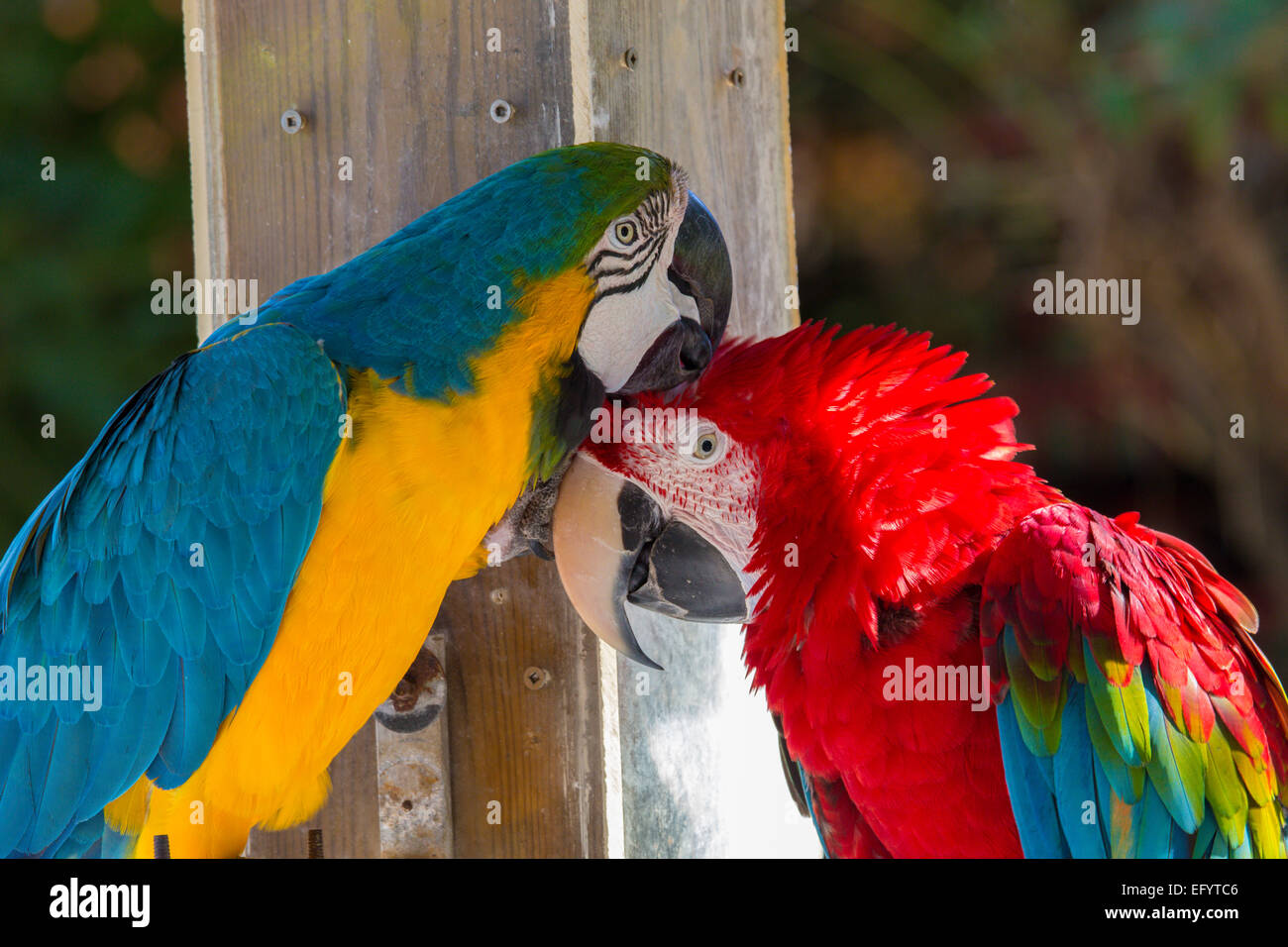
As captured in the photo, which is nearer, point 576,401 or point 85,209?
point 576,401

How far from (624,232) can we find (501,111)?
0.98 ft

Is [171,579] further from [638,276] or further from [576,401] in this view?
[638,276]

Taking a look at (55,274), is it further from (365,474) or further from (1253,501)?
(1253,501)

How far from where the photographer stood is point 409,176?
5.74 feet

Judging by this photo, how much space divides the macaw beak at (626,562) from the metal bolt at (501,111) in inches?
19.0

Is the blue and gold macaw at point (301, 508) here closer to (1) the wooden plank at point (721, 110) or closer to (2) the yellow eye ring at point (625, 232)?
(2) the yellow eye ring at point (625, 232)

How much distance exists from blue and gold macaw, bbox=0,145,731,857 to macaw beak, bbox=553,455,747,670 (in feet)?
0.50

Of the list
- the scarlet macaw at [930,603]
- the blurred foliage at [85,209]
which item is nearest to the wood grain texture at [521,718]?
the scarlet macaw at [930,603]

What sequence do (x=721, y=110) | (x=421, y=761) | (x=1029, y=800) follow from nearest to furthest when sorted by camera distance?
1. (x=1029, y=800)
2. (x=421, y=761)
3. (x=721, y=110)

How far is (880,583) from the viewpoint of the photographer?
5.32 ft

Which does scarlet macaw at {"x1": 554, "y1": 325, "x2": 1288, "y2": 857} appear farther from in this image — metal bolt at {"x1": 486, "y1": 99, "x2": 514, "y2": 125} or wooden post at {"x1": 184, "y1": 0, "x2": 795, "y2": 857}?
metal bolt at {"x1": 486, "y1": 99, "x2": 514, "y2": 125}

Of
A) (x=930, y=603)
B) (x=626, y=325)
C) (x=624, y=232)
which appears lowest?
(x=930, y=603)
